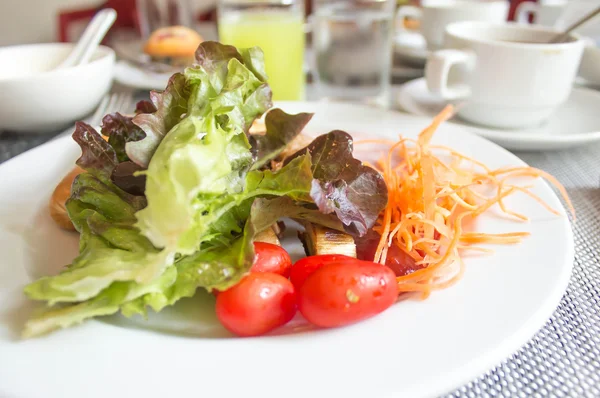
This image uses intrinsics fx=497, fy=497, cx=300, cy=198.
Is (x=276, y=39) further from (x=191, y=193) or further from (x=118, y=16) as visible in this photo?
(x=118, y=16)

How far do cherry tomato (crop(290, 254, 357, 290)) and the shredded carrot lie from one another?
3.4 inches

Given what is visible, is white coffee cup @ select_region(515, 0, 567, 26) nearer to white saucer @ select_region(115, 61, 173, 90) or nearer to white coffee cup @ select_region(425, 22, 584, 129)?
white coffee cup @ select_region(425, 22, 584, 129)

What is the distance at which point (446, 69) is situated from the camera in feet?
4.14

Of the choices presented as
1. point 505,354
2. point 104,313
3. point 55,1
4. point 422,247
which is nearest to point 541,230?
point 422,247

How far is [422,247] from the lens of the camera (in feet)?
2.52

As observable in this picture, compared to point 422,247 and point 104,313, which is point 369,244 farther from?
point 104,313

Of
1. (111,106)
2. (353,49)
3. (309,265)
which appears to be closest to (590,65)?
(353,49)

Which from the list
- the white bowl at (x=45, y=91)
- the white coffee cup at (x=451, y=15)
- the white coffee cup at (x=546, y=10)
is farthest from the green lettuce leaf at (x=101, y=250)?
the white coffee cup at (x=546, y=10)

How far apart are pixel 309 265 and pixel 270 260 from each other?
57 millimetres

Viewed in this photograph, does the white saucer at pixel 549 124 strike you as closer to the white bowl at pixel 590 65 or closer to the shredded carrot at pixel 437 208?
the white bowl at pixel 590 65

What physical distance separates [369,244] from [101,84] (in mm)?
949

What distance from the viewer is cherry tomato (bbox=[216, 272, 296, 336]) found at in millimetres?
607

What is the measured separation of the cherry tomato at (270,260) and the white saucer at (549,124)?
0.70 m

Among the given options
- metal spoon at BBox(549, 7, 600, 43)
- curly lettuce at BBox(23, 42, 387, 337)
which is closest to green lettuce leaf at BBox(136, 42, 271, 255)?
curly lettuce at BBox(23, 42, 387, 337)
